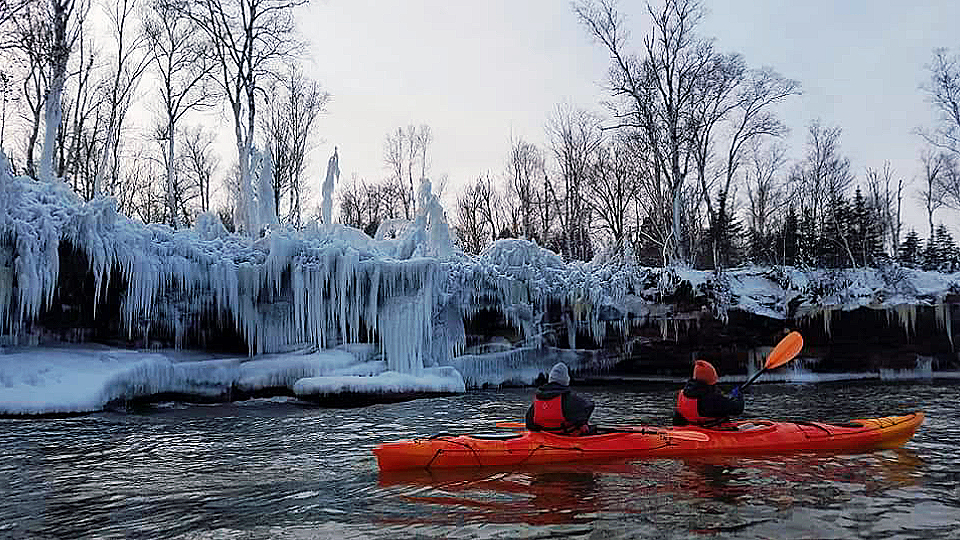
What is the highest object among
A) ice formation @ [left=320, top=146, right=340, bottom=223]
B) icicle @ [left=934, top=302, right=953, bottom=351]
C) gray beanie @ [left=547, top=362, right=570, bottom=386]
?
ice formation @ [left=320, top=146, right=340, bottom=223]

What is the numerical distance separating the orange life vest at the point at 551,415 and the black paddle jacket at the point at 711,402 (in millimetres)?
1747

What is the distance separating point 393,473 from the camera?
784 cm

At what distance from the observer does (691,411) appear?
914 centimetres

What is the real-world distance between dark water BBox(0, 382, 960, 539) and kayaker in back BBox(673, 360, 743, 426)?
69cm

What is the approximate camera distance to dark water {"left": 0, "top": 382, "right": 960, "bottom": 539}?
5.72m

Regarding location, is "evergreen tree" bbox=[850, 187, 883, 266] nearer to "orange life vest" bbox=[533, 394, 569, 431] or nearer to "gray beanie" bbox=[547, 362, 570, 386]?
"orange life vest" bbox=[533, 394, 569, 431]

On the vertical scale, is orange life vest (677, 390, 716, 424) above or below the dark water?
above

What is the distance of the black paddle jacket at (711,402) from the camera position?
9.00 metres

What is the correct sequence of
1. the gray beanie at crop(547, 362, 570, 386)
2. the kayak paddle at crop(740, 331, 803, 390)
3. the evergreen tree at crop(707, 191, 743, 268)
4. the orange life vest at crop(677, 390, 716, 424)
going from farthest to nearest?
the evergreen tree at crop(707, 191, 743, 268)
the kayak paddle at crop(740, 331, 803, 390)
the orange life vest at crop(677, 390, 716, 424)
the gray beanie at crop(547, 362, 570, 386)

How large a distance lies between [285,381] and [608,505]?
10372 millimetres

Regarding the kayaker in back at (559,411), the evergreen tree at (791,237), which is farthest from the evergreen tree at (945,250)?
the kayaker in back at (559,411)

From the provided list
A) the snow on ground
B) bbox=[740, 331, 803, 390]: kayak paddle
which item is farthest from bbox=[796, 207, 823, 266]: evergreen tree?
the snow on ground

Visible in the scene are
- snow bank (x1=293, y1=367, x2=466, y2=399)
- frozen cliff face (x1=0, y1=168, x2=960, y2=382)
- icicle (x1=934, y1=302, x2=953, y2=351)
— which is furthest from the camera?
icicle (x1=934, y1=302, x2=953, y2=351)

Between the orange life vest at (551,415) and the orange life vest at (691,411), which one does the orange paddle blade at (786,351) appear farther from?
the orange life vest at (551,415)
